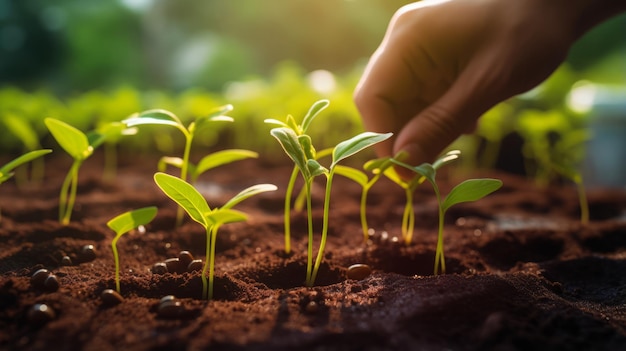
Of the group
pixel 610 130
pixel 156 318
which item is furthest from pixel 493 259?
pixel 610 130

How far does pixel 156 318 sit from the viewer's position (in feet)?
3.17

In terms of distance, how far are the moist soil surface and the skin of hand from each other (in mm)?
343

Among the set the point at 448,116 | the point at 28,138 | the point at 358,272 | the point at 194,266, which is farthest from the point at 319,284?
the point at 28,138

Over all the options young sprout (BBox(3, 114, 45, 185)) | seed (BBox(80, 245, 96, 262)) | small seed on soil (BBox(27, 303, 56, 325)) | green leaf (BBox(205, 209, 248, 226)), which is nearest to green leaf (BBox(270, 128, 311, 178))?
green leaf (BBox(205, 209, 248, 226))

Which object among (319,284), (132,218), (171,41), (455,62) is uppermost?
(171,41)

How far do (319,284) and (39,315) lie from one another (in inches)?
22.8

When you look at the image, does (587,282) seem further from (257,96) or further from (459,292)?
(257,96)

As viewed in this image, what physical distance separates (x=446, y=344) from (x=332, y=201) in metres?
1.32

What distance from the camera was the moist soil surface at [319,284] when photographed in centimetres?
91

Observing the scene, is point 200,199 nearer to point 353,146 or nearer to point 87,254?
point 353,146

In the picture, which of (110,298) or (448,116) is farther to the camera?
(448,116)

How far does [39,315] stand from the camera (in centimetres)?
94

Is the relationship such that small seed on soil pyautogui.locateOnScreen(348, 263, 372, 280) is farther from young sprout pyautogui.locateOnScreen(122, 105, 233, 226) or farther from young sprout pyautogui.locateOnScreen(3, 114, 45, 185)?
young sprout pyautogui.locateOnScreen(3, 114, 45, 185)

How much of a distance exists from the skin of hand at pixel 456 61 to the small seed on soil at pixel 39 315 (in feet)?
2.86
